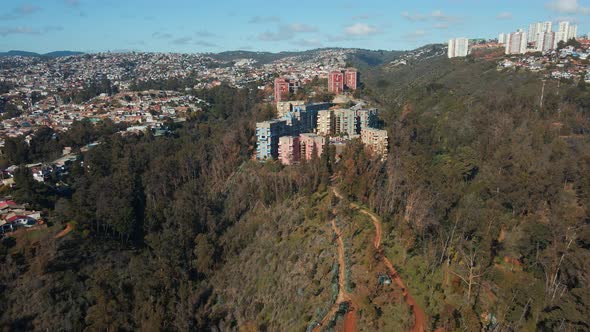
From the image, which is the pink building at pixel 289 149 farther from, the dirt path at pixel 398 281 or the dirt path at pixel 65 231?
the dirt path at pixel 65 231

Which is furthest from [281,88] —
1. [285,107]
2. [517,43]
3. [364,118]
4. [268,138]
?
[517,43]

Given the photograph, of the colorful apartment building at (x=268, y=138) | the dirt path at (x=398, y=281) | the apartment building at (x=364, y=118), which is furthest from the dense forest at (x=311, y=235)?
the apartment building at (x=364, y=118)

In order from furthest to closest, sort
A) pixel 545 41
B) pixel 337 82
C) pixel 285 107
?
pixel 545 41, pixel 337 82, pixel 285 107

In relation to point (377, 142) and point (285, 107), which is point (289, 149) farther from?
point (285, 107)

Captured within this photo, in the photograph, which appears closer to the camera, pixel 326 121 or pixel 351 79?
pixel 326 121

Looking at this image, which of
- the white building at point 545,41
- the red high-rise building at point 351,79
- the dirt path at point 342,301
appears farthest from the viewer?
the white building at point 545,41

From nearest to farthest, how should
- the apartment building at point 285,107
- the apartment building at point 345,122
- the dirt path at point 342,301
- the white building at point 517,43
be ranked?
the dirt path at point 342,301
the apartment building at point 345,122
the apartment building at point 285,107
the white building at point 517,43
